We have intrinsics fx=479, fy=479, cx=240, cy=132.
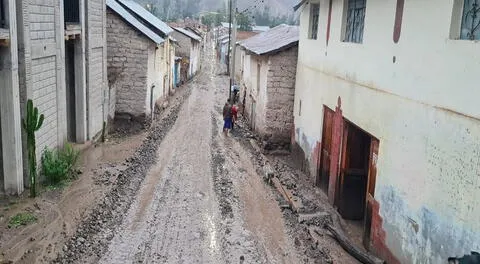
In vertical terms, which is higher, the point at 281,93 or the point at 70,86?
the point at 70,86

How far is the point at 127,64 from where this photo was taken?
1850 cm

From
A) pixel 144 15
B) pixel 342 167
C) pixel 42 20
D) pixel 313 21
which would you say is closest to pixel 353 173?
pixel 342 167

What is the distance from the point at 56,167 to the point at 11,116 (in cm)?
209

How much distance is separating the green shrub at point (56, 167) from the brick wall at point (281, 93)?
725cm

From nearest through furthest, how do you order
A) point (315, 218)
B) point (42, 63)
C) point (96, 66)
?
point (315, 218), point (42, 63), point (96, 66)

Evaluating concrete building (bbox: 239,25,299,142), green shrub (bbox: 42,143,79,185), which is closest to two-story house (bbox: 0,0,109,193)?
green shrub (bbox: 42,143,79,185)

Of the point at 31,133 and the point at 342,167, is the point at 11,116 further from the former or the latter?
the point at 342,167

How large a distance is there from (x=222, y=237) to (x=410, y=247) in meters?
3.54

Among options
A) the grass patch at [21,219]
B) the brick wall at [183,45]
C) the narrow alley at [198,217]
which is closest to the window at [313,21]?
the narrow alley at [198,217]

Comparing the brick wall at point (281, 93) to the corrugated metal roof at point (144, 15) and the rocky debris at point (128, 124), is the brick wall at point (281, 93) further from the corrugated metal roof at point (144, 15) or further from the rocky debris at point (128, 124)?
the corrugated metal roof at point (144, 15)

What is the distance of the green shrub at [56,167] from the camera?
36.9ft

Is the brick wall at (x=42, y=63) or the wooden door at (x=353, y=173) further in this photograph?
the wooden door at (x=353, y=173)

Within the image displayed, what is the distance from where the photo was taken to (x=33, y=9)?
412 inches

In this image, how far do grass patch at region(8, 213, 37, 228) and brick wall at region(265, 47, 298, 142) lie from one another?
31.1ft
